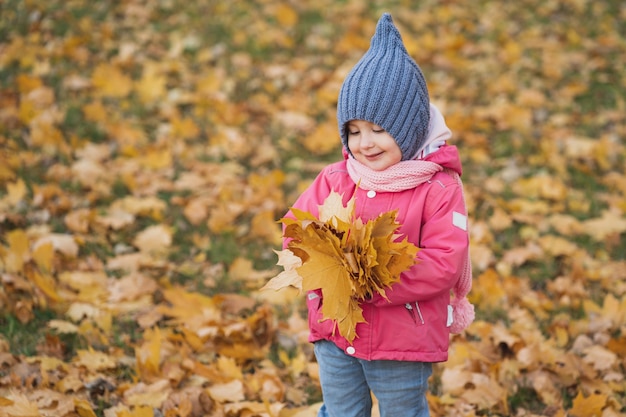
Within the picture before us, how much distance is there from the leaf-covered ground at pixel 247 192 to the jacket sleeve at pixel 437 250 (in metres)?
0.99

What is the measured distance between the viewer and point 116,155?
4734 millimetres

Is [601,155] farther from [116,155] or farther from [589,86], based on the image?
[116,155]

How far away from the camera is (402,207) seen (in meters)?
2.06

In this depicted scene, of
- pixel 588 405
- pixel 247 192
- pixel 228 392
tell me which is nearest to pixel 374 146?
pixel 228 392

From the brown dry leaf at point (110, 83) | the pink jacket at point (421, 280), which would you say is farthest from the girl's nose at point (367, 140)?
the brown dry leaf at point (110, 83)

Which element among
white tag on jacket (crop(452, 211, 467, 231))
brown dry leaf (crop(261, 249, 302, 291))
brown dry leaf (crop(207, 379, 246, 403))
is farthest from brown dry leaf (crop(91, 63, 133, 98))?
white tag on jacket (crop(452, 211, 467, 231))

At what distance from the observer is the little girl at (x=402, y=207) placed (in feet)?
6.45

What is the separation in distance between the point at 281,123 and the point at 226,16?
204 centimetres

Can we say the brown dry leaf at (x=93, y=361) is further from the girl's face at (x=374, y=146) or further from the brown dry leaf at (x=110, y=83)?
the brown dry leaf at (x=110, y=83)

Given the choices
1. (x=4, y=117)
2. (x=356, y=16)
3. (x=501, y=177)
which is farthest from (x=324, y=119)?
(x=4, y=117)

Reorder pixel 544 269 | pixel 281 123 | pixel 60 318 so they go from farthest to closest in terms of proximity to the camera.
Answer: pixel 281 123 → pixel 544 269 → pixel 60 318

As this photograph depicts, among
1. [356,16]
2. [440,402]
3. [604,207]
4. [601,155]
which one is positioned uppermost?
[356,16]

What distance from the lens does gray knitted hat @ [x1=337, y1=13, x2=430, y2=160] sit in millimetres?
1989

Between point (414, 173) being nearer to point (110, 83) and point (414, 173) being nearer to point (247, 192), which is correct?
point (247, 192)
